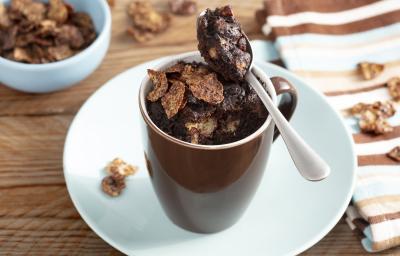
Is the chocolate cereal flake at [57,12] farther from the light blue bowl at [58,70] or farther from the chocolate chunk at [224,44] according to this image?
the chocolate chunk at [224,44]

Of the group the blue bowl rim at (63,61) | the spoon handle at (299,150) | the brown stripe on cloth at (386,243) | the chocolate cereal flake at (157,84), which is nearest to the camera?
the spoon handle at (299,150)

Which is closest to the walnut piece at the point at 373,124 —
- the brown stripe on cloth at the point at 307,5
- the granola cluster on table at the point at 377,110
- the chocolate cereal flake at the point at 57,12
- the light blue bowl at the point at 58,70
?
the granola cluster on table at the point at 377,110

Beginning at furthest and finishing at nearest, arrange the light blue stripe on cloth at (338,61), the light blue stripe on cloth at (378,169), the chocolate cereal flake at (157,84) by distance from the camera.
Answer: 1. the light blue stripe on cloth at (338,61)
2. the light blue stripe on cloth at (378,169)
3. the chocolate cereal flake at (157,84)

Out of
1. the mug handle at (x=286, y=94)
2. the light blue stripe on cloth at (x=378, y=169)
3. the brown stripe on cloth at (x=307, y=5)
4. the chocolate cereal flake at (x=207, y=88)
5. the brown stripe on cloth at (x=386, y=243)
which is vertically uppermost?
the chocolate cereal flake at (x=207, y=88)

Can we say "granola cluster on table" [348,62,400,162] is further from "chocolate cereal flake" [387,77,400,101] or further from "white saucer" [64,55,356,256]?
"white saucer" [64,55,356,256]

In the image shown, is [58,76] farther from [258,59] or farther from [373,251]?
[373,251]

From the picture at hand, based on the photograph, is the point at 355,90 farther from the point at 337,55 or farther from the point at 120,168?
the point at 120,168

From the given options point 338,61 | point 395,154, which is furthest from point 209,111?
point 338,61
